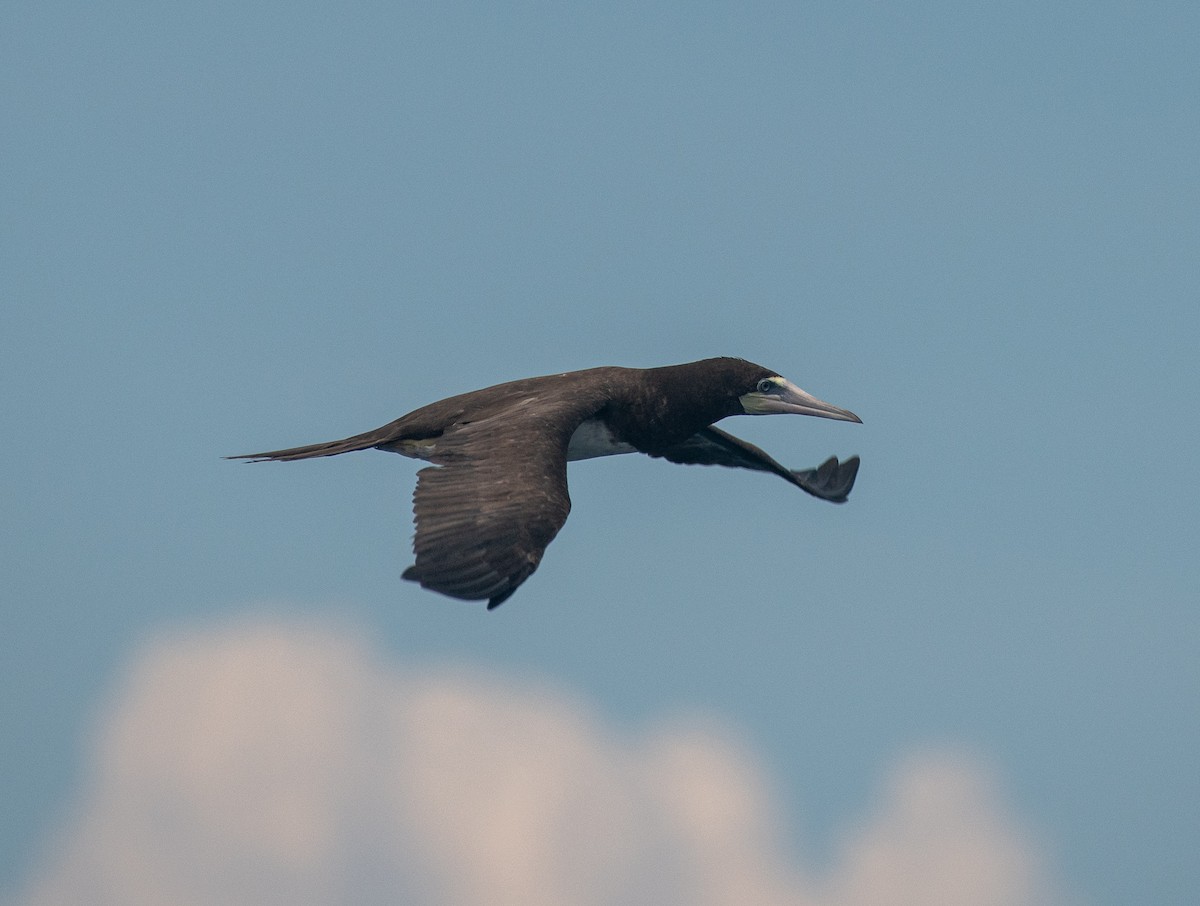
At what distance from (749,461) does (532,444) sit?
16.5 ft

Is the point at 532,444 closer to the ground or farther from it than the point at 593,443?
farther from it

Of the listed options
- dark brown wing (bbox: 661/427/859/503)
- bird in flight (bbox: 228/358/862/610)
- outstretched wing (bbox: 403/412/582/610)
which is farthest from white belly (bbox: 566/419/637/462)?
outstretched wing (bbox: 403/412/582/610)

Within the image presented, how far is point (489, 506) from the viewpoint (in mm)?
13477

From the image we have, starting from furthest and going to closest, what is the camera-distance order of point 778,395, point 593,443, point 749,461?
point 749,461 < point 778,395 < point 593,443

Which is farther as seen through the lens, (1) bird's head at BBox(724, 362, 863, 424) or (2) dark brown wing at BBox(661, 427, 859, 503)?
(2) dark brown wing at BBox(661, 427, 859, 503)

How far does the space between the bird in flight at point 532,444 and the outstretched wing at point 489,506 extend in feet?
0.04

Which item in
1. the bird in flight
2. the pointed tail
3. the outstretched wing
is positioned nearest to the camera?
the outstretched wing

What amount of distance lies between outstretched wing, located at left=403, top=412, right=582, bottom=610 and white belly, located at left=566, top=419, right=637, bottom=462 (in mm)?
1487

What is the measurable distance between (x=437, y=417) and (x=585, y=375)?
1.69m

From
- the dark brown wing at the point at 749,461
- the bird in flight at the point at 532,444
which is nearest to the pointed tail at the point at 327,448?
the bird in flight at the point at 532,444

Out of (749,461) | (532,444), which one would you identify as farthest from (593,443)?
(749,461)

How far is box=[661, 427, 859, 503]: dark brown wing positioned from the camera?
61.2ft

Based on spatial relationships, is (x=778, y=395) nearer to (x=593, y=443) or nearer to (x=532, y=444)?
(x=593, y=443)

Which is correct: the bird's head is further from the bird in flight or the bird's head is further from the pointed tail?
the pointed tail
